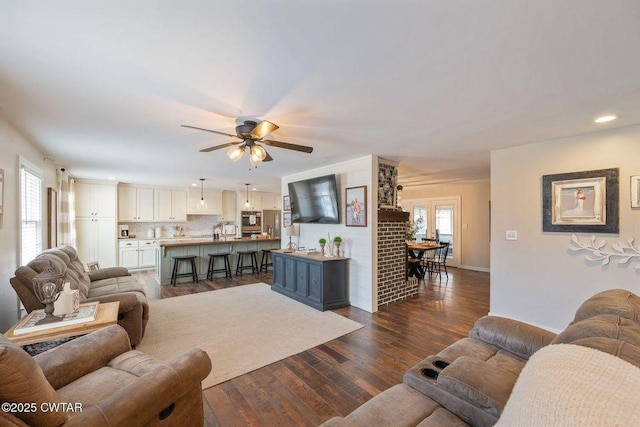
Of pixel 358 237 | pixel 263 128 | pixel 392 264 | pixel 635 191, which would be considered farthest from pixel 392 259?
pixel 263 128

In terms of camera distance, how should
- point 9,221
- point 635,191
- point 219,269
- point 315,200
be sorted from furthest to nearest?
point 219,269 → point 315,200 → point 635,191 → point 9,221

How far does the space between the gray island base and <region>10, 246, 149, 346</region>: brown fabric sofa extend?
2252 mm

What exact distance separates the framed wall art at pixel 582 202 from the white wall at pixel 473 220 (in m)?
3.88

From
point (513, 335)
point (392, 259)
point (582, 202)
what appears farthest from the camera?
point (392, 259)

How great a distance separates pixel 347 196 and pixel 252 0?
138 inches

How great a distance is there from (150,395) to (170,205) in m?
7.70

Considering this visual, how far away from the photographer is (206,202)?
8.27 m

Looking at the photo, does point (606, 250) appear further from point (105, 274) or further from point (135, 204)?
point (135, 204)

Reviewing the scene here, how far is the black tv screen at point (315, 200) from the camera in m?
4.69

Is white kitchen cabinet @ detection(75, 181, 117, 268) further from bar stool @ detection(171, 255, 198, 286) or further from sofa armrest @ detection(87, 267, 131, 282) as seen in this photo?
sofa armrest @ detection(87, 267, 131, 282)

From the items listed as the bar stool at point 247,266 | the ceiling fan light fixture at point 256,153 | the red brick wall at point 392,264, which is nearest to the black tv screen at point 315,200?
the red brick wall at point 392,264

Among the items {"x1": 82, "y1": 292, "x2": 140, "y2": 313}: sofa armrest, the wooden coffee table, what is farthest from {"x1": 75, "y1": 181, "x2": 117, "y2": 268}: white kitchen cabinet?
the wooden coffee table

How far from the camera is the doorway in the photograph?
757 centimetres

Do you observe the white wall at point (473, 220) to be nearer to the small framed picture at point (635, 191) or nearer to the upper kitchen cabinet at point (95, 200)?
the small framed picture at point (635, 191)
